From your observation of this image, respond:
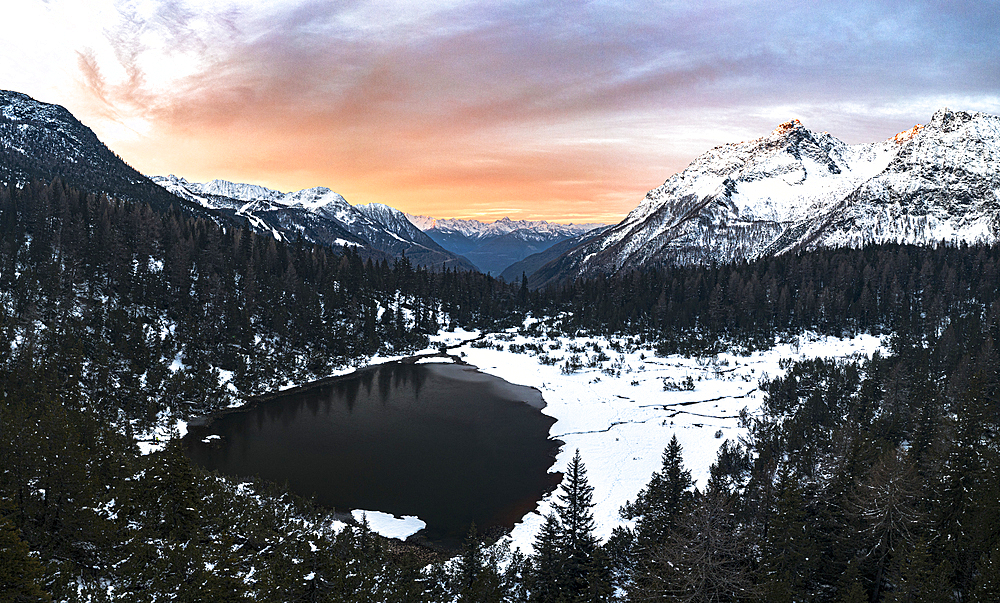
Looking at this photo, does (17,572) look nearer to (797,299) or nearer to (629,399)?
(629,399)

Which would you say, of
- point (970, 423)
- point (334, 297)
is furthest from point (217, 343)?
point (970, 423)

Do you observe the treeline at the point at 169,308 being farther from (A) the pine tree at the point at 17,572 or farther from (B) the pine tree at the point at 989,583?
(B) the pine tree at the point at 989,583

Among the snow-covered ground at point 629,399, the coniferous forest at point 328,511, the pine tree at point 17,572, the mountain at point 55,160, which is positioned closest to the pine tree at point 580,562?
the coniferous forest at point 328,511

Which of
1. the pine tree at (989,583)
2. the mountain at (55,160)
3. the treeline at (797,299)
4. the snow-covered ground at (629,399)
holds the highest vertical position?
the mountain at (55,160)

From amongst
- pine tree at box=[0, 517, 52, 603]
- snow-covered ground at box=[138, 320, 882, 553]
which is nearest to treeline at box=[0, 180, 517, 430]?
snow-covered ground at box=[138, 320, 882, 553]

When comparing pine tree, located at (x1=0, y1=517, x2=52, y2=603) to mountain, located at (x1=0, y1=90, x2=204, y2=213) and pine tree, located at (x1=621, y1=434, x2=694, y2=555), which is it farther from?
mountain, located at (x1=0, y1=90, x2=204, y2=213)
